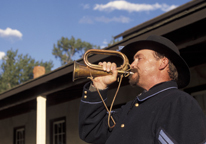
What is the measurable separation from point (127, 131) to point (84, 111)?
523mm

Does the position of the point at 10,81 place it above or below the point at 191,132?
above

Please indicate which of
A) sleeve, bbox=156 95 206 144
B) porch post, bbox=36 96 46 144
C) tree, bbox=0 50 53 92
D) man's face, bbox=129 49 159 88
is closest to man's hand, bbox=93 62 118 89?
man's face, bbox=129 49 159 88

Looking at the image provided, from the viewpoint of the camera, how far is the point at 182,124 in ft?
5.97

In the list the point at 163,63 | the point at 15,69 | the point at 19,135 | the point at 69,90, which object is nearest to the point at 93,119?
the point at 163,63

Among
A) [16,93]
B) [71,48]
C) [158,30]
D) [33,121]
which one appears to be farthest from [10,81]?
[158,30]

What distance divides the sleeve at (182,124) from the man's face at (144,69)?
1.36ft

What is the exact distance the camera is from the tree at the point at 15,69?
141ft

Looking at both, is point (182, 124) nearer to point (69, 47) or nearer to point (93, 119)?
point (93, 119)

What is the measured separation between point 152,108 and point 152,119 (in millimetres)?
97

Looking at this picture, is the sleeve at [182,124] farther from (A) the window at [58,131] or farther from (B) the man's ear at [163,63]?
(A) the window at [58,131]

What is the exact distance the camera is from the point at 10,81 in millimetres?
43000

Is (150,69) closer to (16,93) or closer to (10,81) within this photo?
(16,93)

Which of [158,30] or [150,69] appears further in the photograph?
[158,30]

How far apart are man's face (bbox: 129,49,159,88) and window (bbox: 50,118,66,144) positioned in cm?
818
